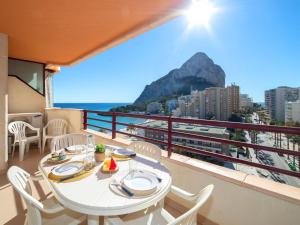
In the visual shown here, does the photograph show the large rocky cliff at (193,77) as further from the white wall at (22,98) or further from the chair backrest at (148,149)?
the chair backrest at (148,149)

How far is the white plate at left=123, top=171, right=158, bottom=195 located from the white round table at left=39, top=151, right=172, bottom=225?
0.14 feet

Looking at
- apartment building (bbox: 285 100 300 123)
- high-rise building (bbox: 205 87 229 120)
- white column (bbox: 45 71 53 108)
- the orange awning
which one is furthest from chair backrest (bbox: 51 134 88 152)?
high-rise building (bbox: 205 87 229 120)

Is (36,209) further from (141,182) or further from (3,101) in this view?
(3,101)

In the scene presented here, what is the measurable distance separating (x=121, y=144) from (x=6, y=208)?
65.6 inches

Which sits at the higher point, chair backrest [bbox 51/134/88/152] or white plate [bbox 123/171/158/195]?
chair backrest [bbox 51/134/88/152]

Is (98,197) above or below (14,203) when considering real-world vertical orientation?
above

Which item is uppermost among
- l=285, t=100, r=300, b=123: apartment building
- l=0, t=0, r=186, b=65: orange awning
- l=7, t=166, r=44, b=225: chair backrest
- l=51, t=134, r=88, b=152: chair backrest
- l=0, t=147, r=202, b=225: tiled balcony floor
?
l=0, t=0, r=186, b=65: orange awning

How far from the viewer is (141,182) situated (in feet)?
3.80

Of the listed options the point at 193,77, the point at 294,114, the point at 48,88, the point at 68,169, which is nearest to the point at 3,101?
the point at 48,88

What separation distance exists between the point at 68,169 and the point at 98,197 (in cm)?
49

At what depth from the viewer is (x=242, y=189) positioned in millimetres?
1545

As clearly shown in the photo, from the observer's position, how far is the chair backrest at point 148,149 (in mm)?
1823

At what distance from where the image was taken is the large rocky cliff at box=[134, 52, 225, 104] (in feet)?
70.8

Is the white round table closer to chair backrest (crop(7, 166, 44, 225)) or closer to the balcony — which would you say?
chair backrest (crop(7, 166, 44, 225))
